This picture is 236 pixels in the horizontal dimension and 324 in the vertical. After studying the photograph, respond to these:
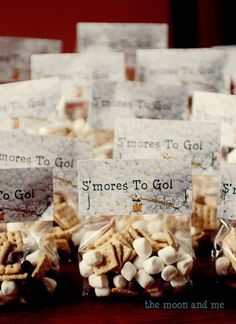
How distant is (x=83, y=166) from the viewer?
127cm

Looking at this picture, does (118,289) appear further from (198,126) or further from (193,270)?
(198,126)

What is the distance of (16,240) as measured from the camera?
50.3 inches

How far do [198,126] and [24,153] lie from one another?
456 mm

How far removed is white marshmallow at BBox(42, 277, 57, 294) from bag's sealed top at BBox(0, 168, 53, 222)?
0.44 feet

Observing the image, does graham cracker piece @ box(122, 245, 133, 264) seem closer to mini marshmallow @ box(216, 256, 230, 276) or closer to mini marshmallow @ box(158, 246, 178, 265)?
mini marshmallow @ box(158, 246, 178, 265)

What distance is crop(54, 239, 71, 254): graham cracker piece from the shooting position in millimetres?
1420

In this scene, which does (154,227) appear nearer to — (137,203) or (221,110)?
(137,203)

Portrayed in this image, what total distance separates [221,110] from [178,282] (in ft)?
1.98

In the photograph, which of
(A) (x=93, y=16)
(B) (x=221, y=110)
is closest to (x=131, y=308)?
(B) (x=221, y=110)

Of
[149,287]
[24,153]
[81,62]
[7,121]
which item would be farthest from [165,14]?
[149,287]

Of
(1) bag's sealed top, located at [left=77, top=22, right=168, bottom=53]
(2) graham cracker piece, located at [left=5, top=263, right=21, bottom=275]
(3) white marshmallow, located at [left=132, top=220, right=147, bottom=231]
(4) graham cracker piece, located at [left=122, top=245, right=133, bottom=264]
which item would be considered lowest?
(2) graham cracker piece, located at [left=5, top=263, right=21, bottom=275]

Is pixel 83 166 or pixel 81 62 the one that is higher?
pixel 81 62

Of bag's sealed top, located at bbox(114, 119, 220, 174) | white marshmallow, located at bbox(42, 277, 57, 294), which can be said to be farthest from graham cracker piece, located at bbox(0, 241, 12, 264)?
bag's sealed top, located at bbox(114, 119, 220, 174)

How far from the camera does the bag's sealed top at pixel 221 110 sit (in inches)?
64.4
